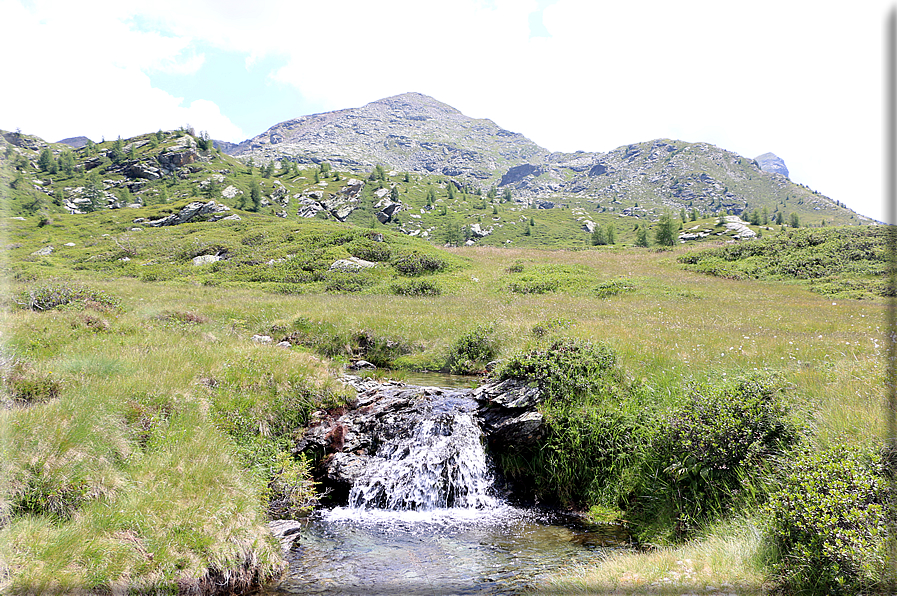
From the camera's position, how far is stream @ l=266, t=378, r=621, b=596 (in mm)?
6977

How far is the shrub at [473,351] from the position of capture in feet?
61.3

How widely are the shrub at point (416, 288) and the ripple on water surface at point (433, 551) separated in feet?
85.7

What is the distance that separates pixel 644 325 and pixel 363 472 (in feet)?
46.5

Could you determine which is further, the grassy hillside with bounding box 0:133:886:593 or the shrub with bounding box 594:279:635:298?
the shrub with bounding box 594:279:635:298

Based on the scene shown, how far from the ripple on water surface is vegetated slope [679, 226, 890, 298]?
1383 inches

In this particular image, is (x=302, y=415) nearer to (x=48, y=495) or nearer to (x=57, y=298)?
(x=48, y=495)

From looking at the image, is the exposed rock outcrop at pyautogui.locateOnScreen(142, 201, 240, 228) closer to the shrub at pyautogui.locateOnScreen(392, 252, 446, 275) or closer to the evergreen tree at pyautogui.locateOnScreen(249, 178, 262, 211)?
the evergreen tree at pyautogui.locateOnScreen(249, 178, 262, 211)

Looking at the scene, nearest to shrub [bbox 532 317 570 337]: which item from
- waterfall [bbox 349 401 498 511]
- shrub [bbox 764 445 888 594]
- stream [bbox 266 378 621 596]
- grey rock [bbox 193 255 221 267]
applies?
stream [bbox 266 378 621 596]

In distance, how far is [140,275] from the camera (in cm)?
4606

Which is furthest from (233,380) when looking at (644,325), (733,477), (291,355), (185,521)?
(644,325)

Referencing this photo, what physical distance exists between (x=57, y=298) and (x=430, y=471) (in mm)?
17056

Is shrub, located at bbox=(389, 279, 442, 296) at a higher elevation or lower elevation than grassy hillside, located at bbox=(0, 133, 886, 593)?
higher

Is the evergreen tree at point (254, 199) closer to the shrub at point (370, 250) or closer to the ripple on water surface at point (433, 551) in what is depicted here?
the shrub at point (370, 250)

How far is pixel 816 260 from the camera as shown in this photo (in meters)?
44.2
